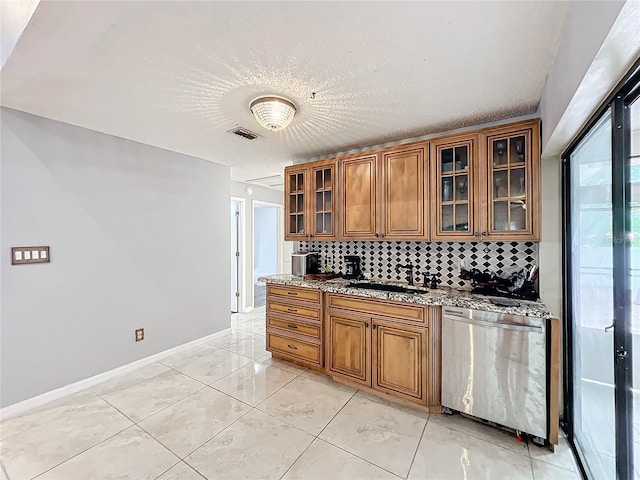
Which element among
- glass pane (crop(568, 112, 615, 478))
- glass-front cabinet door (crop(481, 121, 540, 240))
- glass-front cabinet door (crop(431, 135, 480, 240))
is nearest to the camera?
glass pane (crop(568, 112, 615, 478))

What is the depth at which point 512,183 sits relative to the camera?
2273 mm

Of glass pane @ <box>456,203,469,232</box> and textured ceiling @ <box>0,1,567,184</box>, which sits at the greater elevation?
textured ceiling @ <box>0,1,567,184</box>

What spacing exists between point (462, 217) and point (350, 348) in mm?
1555

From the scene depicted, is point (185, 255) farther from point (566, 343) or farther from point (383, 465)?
point (566, 343)

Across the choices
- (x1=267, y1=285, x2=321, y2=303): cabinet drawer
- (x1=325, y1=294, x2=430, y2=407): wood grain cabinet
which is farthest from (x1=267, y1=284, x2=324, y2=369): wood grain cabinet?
(x1=325, y1=294, x2=430, y2=407): wood grain cabinet

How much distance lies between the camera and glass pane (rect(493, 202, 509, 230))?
7.48 ft

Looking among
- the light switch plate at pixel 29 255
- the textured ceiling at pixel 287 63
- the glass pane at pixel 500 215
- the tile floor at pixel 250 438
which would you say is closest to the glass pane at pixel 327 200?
the textured ceiling at pixel 287 63

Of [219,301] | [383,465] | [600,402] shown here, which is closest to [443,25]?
[600,402]

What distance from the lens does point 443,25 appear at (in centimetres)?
139

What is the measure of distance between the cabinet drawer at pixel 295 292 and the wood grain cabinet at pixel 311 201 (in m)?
0.64

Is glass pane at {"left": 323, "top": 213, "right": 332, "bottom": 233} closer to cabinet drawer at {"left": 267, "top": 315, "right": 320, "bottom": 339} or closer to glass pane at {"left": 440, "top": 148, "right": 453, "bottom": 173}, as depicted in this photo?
cabinet drawer at {"left": 267, "top": 315, "right": 320, "bottom": 339}

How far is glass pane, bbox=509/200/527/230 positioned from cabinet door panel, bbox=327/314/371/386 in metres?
1.45

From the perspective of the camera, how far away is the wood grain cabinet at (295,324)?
291 centimetres

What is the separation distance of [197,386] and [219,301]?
1489mm
